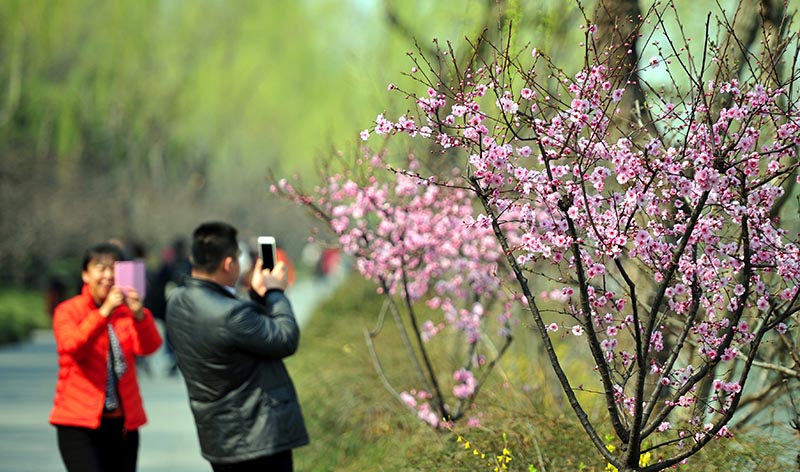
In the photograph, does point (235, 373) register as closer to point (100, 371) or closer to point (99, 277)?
point (100, 371)

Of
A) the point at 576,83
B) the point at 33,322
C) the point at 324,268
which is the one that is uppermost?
the point at 324,268

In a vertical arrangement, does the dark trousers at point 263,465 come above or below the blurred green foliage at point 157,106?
below

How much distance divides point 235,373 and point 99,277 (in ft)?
5.10

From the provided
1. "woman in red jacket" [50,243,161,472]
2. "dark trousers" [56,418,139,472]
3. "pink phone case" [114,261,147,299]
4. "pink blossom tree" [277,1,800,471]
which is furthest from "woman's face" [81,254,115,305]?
"pink blossom tree" [277,1,800,471]

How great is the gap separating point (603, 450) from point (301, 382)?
6.40 m

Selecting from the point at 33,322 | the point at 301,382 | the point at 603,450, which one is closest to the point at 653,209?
the point at 603,450

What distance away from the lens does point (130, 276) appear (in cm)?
656

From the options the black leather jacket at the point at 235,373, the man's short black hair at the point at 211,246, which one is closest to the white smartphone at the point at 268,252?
the man's short black hair at the point at 211,246

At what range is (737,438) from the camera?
617 centimetres

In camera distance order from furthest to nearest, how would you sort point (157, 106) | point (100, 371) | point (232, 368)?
point (157, 106)
point (100, 371)
point (232, 368)

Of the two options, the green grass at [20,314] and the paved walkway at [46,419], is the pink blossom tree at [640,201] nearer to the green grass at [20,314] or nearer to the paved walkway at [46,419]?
the paved walkway at [46,419]

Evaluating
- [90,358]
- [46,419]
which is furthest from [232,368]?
[46,419]

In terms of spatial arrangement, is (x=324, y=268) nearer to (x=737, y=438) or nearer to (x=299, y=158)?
(x=299, y=158)

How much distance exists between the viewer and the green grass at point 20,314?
23344 mm
